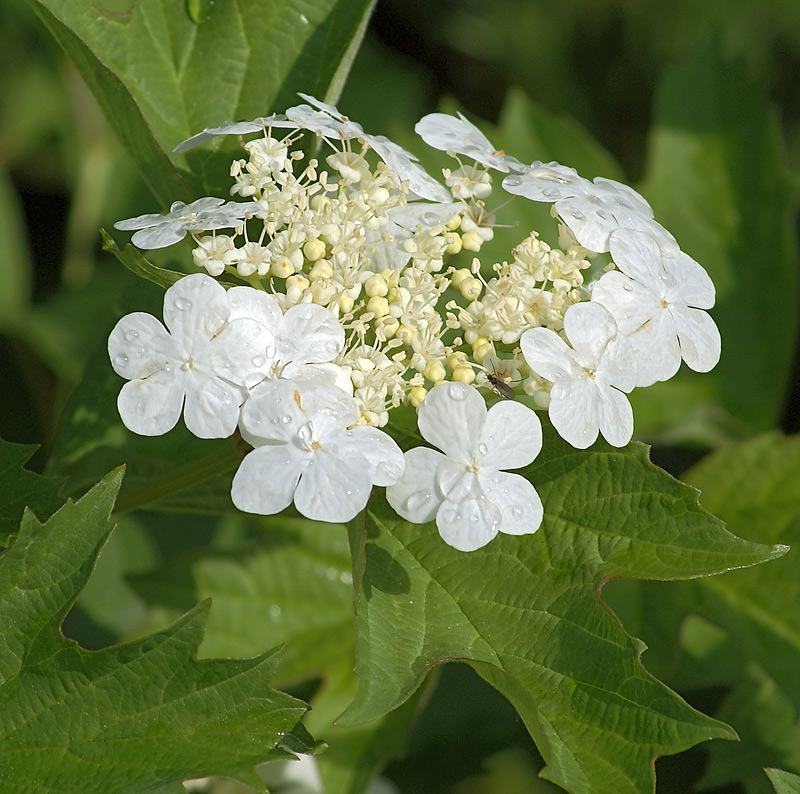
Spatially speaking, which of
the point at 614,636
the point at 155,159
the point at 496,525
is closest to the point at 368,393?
the point at 496,525

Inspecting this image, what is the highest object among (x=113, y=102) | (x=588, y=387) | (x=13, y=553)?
(x=588, y=387)

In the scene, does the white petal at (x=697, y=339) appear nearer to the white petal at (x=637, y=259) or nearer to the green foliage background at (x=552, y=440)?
the white petal at (x=637, y=259)

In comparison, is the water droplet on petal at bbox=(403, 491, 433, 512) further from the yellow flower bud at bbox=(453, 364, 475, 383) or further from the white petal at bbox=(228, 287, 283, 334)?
the white petal at bbox=(228, 287, 283, 334)

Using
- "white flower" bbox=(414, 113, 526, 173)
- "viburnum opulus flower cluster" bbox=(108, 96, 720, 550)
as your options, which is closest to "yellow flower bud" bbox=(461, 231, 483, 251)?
"viburnum opulus flower cluster" bbox=(108, 96, 720, 550)

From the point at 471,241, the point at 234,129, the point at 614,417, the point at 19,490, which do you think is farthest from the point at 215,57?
the point at 614,417

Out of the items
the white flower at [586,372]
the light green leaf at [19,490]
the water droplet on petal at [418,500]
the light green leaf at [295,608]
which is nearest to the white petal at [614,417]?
the white flower at [586,372]

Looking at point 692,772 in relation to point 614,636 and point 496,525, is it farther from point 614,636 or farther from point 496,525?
point 496,525
